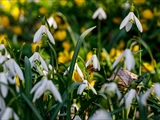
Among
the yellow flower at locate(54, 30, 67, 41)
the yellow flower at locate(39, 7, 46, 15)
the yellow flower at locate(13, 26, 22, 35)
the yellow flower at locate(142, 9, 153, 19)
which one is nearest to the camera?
the yellow flower at locate(142, 9, 153, 19)

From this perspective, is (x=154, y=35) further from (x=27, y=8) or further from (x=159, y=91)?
(x=159, y=91)

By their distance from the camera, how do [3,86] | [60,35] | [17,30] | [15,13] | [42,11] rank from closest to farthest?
[3,86]
[60,35]
[42,11]
[17,30]
[15,13]

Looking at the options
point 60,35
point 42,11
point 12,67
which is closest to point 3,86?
point 12,67

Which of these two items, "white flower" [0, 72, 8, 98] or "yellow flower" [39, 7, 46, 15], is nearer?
"white flower" [0, 72, 8, 98]

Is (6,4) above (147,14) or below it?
above

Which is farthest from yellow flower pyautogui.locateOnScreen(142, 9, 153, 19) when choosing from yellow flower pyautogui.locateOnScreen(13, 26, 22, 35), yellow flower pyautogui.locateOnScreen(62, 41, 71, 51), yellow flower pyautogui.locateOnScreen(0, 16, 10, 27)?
yellow flower pyautogui.locateOnScreen(0, 16, 10, 27)

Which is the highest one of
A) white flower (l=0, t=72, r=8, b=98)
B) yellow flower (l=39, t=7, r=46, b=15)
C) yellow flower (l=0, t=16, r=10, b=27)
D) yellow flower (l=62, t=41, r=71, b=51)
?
yellow flower (l=0, t=16, r=10, b=27)

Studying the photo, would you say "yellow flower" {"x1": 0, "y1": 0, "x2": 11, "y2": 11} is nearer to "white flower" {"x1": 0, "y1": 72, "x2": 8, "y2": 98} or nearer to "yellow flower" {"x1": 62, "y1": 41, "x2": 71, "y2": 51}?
"yellow flower" {"x1": 62, "y1": 41, "x2": 71, "y2": 51}

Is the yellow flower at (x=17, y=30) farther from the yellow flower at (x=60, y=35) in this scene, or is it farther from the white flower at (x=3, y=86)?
the white flower at (x=3, y=86)

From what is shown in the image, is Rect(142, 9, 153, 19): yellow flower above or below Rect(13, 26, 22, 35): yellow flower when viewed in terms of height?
below

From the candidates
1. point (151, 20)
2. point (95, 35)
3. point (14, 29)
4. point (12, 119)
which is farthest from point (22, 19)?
point (12, 119)

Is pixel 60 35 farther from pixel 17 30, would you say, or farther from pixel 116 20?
pixel 17 30
